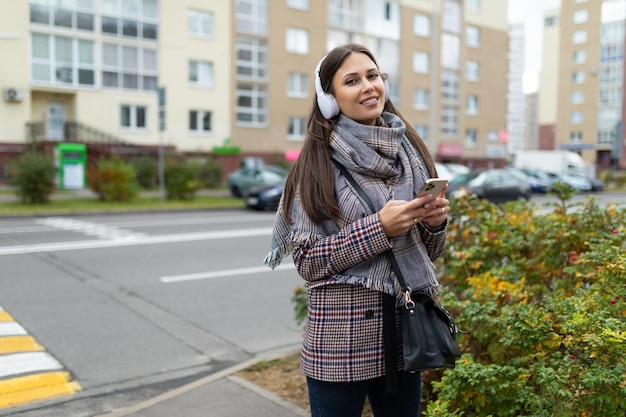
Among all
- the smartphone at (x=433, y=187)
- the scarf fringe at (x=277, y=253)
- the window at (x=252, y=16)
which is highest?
the window at (x=252, y=16)

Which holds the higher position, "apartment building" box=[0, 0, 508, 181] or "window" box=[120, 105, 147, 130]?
"apartment building" box=[0, 0, 508, 181]

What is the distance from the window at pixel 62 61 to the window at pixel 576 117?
61.1m

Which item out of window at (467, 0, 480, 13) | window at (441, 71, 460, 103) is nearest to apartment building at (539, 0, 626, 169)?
window at (467, 0, 480, 13)

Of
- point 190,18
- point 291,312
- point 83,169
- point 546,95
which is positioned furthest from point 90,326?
point 546,95

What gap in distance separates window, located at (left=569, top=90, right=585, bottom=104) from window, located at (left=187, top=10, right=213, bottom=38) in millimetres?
54711

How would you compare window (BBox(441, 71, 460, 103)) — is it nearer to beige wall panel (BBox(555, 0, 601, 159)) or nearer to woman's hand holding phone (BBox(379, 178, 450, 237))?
beige wall panel (BBox(555, 0, 601, 159))

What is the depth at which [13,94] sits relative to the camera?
94.0 ft

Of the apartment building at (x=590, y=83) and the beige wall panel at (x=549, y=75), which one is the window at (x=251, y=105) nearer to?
the apartment building at (x=590, y=83)

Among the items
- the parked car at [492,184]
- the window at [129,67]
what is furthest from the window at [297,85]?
the parked car at [492,184]

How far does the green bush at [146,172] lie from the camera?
2860 cm

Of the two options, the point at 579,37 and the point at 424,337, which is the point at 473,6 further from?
the point at 424,337

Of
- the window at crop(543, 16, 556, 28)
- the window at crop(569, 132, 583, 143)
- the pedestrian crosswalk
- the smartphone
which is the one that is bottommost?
the pedestrian crosswalk

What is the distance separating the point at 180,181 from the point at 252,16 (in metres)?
18.1

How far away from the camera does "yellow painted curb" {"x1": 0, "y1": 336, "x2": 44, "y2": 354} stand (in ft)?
17.8
